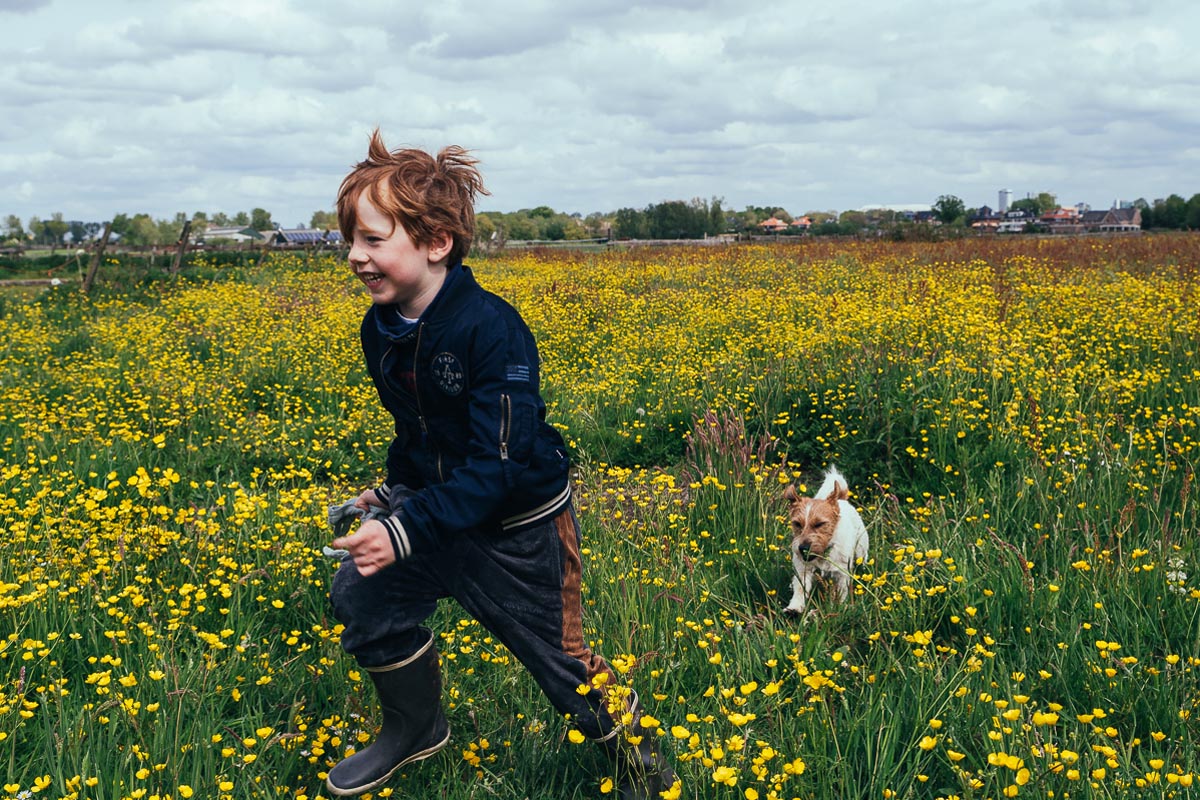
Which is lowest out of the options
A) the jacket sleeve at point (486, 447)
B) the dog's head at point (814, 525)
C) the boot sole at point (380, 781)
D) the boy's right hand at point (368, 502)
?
the boot sole at point (380, 781)

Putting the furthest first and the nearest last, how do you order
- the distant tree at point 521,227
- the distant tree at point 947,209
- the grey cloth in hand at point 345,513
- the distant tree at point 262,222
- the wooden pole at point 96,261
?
the distant tree at point 262,222 < the distant tree at point 521,227 < the distant tree at point 947,209 < the wooden pole at point 96,261 < the grey cloth in hand at point 345,513

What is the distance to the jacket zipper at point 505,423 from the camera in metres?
2.28

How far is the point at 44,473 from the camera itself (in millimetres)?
5066

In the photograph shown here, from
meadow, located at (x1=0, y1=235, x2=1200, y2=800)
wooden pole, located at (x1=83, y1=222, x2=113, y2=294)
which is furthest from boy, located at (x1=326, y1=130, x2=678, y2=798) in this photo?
wooden pole, located at (x1=83, y1=222, x2=113, y2=294)

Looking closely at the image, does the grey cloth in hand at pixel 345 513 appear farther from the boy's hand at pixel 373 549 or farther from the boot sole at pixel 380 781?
the boot sole at pixel 380 781

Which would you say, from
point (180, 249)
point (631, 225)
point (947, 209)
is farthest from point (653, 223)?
point (180, 249)

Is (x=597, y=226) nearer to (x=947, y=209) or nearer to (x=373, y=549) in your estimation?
(x=947, y=209)

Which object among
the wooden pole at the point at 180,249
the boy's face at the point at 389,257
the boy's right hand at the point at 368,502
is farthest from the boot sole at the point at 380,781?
the wooden pole at the point at 180,249

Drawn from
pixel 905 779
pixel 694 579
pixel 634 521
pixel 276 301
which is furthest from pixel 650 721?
pixel 276 301

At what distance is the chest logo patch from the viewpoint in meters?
2.38

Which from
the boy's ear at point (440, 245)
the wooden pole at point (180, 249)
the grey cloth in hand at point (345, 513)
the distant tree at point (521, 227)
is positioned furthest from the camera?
the distant tree at point (521, 227)

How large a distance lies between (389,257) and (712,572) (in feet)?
7.34

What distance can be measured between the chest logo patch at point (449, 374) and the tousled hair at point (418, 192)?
13.5 inches

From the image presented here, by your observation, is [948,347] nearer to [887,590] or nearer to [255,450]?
[887,590]
